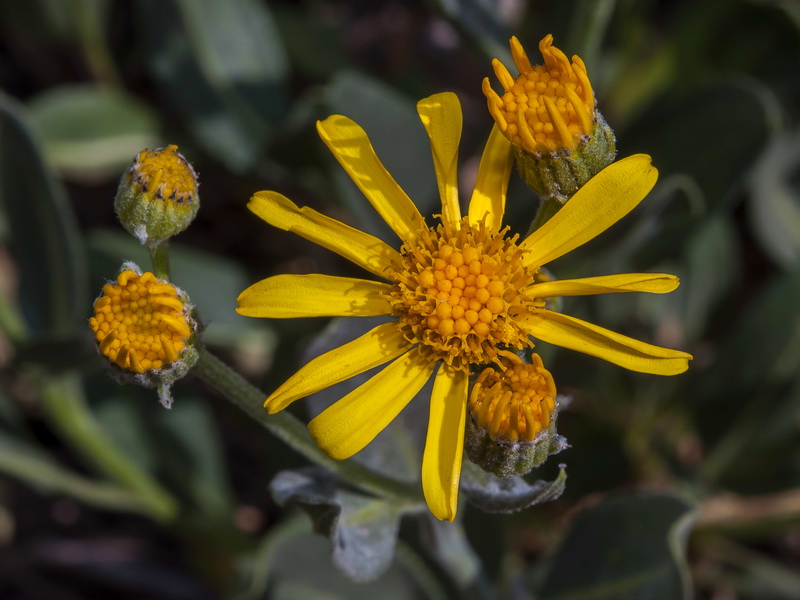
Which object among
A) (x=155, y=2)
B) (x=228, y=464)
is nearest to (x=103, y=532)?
(x=228, y=464)

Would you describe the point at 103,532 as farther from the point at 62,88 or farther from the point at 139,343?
the point at 139,343

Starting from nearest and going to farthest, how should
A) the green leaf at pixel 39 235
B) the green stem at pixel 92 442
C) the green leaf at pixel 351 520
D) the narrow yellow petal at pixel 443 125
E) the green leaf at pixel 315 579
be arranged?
1. the green leaf at pixel 351 520
2. the narrow yellow petal at pixel 443 125
3. the green leaf at pixel 315 579
4. the green leaf at pixel 39 235
5. the green stem at pixel 92 442

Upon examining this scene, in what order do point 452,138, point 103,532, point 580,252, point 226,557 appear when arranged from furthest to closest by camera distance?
point 103,532 → point 226,557 → point 580,252 → point 452,138

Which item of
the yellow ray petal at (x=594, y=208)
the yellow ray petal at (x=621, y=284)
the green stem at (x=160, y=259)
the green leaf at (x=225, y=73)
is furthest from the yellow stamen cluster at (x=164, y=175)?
the green leaf at (x=225, y=73)

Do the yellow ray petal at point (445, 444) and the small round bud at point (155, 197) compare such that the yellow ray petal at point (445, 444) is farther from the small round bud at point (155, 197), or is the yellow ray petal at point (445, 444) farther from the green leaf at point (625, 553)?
the green leaf at point (625, 553)

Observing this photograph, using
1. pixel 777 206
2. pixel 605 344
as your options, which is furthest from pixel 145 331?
pixel 777 206

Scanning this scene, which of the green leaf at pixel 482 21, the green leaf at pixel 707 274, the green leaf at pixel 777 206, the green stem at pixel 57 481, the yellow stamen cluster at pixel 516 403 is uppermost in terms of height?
the green leaf at pixel 777 206

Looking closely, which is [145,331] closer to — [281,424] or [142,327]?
[142,327]

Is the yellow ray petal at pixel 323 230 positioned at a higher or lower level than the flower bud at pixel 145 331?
higher
